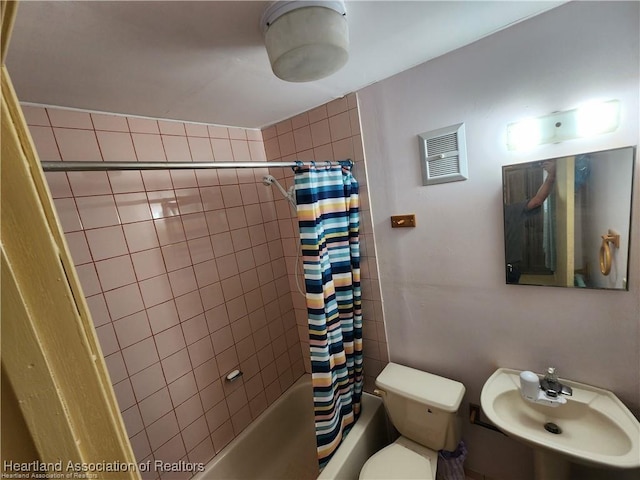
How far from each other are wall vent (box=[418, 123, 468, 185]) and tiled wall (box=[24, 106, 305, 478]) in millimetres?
1046

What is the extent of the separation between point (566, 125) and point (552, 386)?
103 cm

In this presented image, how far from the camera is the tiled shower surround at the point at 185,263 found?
1163 millimetres

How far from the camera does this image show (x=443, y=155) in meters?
1.20

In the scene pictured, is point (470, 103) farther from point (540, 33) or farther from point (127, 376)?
point (127, 376)

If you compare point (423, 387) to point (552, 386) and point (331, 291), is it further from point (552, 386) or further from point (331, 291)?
point (331, 291)

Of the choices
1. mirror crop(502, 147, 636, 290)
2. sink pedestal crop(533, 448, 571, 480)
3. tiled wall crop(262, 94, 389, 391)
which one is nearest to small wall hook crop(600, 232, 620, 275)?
mirror crop(502, 147, 636, 290)

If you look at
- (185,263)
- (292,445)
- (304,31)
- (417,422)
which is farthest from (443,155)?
(292,445)

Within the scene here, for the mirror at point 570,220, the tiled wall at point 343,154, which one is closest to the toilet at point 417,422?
the tiled wall at point 343,154

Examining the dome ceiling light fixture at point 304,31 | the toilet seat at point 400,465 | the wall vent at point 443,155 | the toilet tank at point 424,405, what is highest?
the dome ceiling light fixture at point 304,31

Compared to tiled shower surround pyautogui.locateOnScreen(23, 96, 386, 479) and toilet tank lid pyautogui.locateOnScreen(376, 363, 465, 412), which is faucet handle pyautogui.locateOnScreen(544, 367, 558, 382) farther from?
tiled shower surround pyautogui.locateOnScreen(23, 96, 386, 479)

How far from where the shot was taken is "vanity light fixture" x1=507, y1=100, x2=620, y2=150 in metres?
0.90

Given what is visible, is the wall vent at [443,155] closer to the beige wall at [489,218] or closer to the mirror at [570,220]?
the beige wall at [489,218]

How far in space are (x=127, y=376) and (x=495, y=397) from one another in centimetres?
169

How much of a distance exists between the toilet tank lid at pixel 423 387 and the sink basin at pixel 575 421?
0.17 meters
